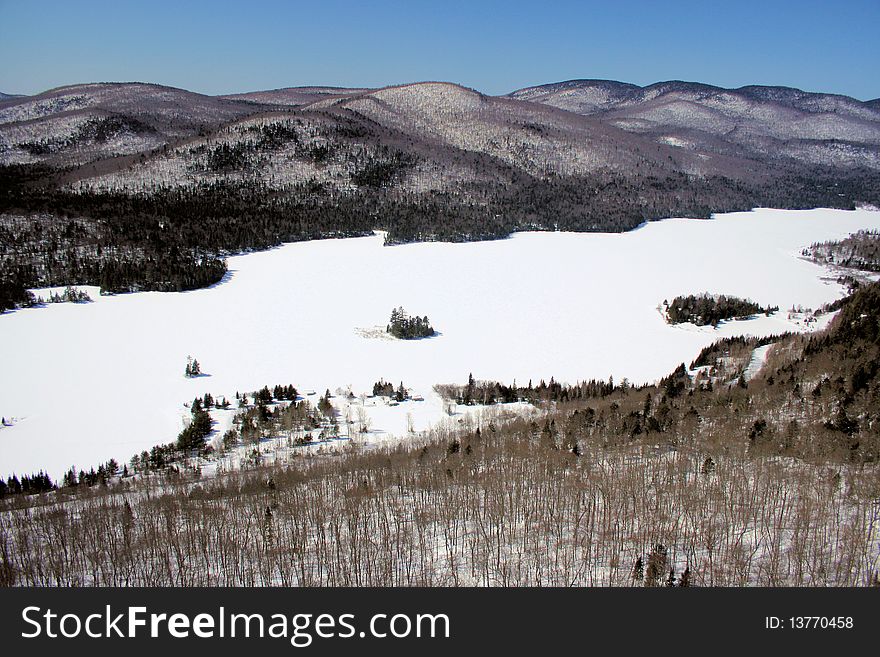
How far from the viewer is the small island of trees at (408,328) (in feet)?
73.0

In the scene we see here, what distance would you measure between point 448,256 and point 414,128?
207 ft

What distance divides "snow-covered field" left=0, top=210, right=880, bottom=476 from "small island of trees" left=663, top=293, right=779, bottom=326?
681 mm

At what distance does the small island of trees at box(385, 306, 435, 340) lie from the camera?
73.0ft

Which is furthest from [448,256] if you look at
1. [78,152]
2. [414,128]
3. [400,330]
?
[78,152]

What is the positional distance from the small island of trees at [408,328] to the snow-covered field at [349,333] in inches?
25.0

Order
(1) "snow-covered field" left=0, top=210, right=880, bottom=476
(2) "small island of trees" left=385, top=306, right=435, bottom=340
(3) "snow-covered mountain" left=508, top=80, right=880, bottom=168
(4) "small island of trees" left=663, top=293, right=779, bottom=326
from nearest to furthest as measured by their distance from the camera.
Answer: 1. (1) "snow-covered field" left=0, top=210, right=880, bottom=476
2. (2) "small island of trees" left=385, top=306, right=435, bottom=340
3. (4) "small island of trees" left=663, top=293, right=779, bottom=326
4. (3) "snow-covered mountain" left=508, top=80, right=880, bottom=168

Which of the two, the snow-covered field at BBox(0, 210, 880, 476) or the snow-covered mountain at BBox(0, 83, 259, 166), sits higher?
the snow-covered mountain at BBox(0, 83, 259, 166)

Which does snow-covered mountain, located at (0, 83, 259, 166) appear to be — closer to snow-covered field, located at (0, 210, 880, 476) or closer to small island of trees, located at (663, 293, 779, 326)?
snow-covered field, located at (0, 210, 880, 476)

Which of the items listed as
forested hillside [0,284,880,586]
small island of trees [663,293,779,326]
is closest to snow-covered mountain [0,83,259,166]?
small island of trees [663,293,779,326]

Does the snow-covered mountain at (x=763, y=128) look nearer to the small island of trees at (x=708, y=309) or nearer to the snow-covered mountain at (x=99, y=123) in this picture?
the snow-covered mountain at (x=99, y=123)

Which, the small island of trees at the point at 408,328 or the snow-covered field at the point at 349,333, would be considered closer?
the snow-covered field at the point at 349,333

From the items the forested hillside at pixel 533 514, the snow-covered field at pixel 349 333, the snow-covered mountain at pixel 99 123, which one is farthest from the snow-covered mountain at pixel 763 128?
the forested hillside at pixel 533 514

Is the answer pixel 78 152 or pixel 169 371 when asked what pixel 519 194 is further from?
pixel 78 152

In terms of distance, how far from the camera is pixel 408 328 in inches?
879
